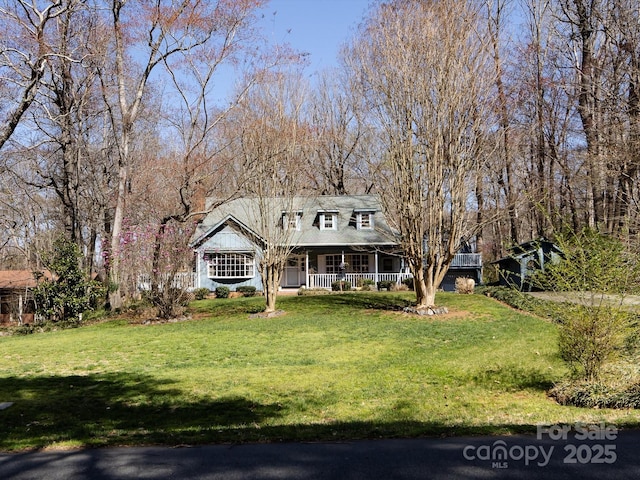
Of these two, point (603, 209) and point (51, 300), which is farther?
point (603, 209)

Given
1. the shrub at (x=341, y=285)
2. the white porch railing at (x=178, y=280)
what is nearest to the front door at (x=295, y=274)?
the shrub at (x=341, y=285)

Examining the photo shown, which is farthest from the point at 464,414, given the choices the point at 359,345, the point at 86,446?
the point at 359,345

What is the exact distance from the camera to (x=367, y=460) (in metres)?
4.74

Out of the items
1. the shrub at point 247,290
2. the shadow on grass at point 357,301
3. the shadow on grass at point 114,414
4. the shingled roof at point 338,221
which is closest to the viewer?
the shadow on grass at point 114,414

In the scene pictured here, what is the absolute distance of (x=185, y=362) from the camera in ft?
37.3

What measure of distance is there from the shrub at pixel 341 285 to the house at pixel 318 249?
631mm

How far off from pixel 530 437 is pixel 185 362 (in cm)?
788

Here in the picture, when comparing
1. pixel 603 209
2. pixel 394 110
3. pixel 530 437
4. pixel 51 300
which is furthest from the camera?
pixel 603 209

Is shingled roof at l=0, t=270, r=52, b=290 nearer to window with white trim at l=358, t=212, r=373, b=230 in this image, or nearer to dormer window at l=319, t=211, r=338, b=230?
dormer window at l=319, t=211, r=338, b=230

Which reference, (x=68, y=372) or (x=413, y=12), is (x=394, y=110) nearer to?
(x=413, y=12)

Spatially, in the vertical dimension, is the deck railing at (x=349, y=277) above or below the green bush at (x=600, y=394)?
above

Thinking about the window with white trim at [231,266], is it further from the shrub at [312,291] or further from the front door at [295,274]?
the shrub at [312,291]

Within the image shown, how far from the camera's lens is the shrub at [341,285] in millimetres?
28016

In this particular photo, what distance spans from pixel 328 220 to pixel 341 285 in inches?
195
